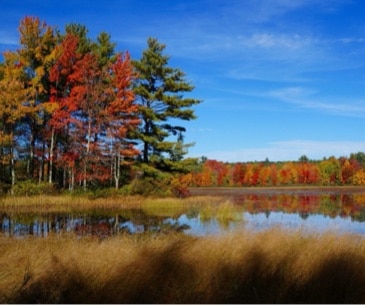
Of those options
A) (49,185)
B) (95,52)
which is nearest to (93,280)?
(49,185)

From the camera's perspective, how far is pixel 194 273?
7031 mm

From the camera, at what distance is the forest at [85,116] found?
34.2m

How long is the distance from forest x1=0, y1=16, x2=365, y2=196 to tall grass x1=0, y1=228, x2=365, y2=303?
26.0 metres

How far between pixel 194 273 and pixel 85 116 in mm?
31583

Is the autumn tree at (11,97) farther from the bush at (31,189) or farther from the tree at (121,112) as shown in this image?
the tree at (121,112)

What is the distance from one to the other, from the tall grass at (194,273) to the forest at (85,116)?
85.3ft

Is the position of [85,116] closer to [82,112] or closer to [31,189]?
[82,112]

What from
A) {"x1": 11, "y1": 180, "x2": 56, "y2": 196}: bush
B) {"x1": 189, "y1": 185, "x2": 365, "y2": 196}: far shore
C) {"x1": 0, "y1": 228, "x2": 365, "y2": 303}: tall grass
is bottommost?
{"x1": 189, "y1": 185, "x2": 365, "y2": 196}: far shore

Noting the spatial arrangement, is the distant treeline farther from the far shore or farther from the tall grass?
the tall grass

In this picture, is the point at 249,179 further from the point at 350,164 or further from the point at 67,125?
the point at 67,125

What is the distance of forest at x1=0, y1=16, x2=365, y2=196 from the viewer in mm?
34219

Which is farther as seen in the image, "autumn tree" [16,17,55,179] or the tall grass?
"autumn tree" [16,17,55,179]

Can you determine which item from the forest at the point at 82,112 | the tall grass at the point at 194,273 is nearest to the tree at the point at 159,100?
the forest at the point at 82,112

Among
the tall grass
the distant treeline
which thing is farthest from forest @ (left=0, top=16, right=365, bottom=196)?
the distant treeline
